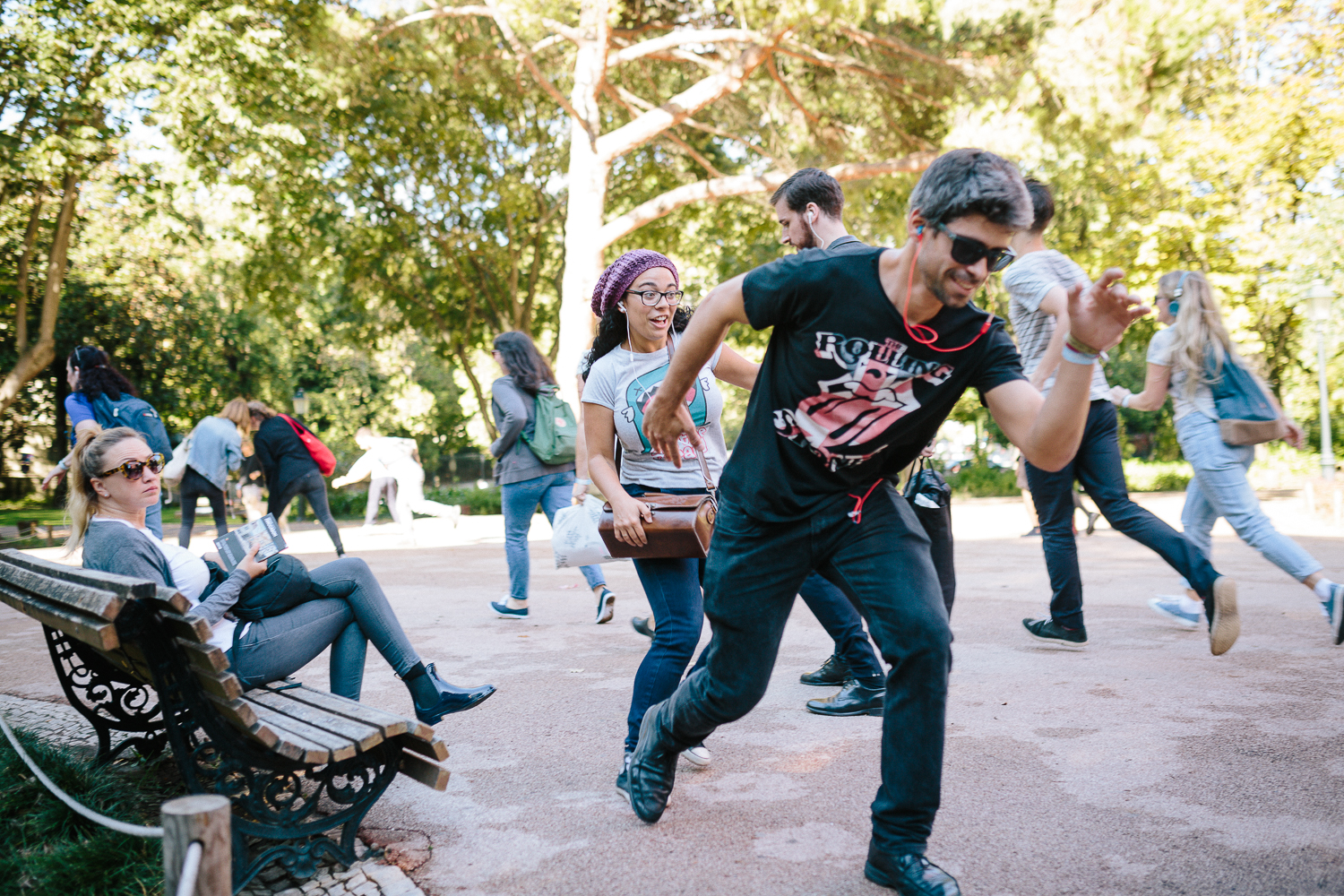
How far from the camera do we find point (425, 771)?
2906mm

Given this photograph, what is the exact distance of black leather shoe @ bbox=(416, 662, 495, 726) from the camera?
3.81 meters

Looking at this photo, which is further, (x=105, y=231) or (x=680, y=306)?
(x=105, y=231)

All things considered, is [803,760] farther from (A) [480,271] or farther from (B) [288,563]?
(A) [480,271]

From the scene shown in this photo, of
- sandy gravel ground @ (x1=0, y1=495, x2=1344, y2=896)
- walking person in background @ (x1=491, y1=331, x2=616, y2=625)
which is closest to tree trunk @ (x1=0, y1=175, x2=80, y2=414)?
sandy gravel ground @ (x1=0, y1=495, x2=1344, y2=896)

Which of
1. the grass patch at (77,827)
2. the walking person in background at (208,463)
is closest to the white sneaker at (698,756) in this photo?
the grass patch at (77,827)

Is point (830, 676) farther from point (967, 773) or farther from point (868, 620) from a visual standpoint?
point (868, 620)

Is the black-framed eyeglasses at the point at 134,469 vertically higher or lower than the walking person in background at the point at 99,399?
lower

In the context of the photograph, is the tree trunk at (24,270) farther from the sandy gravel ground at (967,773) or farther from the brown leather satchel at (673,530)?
the brown leather satchel at (673,530)

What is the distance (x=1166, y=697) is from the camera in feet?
15.0

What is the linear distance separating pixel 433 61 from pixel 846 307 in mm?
16548

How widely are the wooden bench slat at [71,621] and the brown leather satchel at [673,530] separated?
160 centimetres

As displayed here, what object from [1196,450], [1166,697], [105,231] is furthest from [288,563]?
[105,231]

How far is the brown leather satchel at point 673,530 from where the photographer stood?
11.5ft

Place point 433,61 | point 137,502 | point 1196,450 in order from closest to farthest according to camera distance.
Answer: point 137,502 < point 1196,450 < point 433,61
